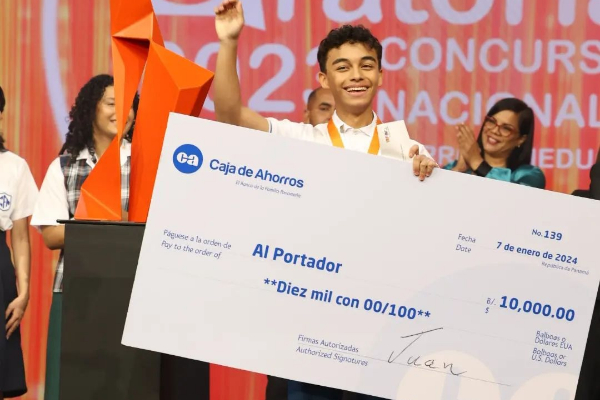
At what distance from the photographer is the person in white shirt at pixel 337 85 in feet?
8.05

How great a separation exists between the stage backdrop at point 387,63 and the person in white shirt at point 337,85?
4.92 ft

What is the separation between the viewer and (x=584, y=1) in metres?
4.09

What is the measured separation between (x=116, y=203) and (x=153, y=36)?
17.9 inches

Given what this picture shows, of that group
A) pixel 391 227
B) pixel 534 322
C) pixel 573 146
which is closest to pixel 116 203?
pixel 391 227

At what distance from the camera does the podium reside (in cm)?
226

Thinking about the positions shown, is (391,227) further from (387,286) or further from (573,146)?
(573,146)

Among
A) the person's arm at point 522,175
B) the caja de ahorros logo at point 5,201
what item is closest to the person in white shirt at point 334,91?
the caja de ahorros logo at point 5,201

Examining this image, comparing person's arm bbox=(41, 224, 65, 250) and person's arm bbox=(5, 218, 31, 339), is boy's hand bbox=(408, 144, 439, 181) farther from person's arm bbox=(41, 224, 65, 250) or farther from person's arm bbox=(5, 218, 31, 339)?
person's arm bbox=(5, 218, 31, 339)

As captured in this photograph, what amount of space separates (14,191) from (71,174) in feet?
0.92

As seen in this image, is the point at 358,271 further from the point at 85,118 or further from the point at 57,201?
the point at 85,118

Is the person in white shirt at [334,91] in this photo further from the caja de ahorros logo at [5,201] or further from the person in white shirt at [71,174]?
the caja de ahorros logo at [5,201]

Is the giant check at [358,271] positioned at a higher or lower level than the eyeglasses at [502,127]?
lower

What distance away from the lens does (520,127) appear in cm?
394

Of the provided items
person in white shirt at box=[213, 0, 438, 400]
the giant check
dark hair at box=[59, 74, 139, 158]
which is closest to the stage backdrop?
dark hair at box=[59, 74, 139, 158]
